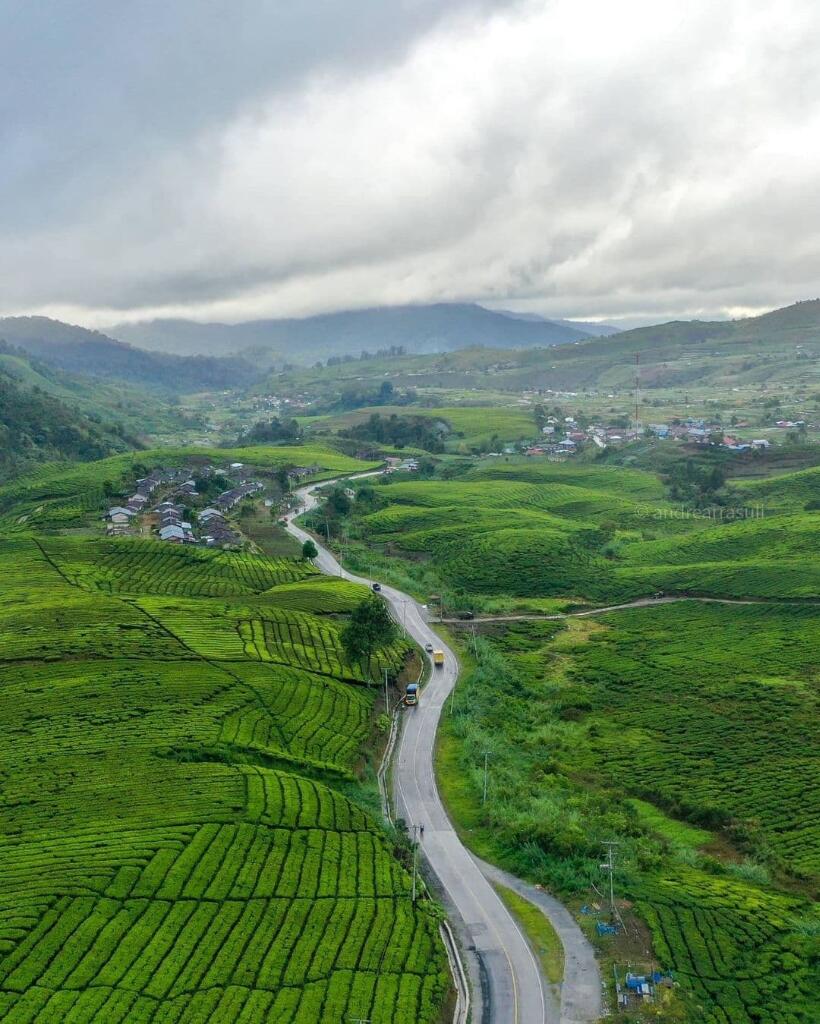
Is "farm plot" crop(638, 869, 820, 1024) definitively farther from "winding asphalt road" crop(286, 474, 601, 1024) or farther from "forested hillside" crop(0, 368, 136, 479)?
"forested hillside" crop(0, 368, 136, 479)

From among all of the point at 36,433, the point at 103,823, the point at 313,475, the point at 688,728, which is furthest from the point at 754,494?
the point at 36,433

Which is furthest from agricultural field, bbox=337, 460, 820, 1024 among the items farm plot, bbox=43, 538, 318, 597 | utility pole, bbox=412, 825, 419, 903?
farm plot, bbox=43, 538, 318, 597

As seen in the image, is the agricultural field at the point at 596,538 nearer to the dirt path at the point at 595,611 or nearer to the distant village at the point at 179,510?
the dirt path at the point at 595,611

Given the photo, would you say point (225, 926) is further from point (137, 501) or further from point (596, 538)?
point (137, 501)

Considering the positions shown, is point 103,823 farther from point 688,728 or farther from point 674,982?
point 688,728

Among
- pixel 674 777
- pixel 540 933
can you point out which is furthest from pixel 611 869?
pixel 674 777

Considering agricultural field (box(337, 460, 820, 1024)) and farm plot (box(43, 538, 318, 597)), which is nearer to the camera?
agricultural field (box(337, 460, 820, 1024))
